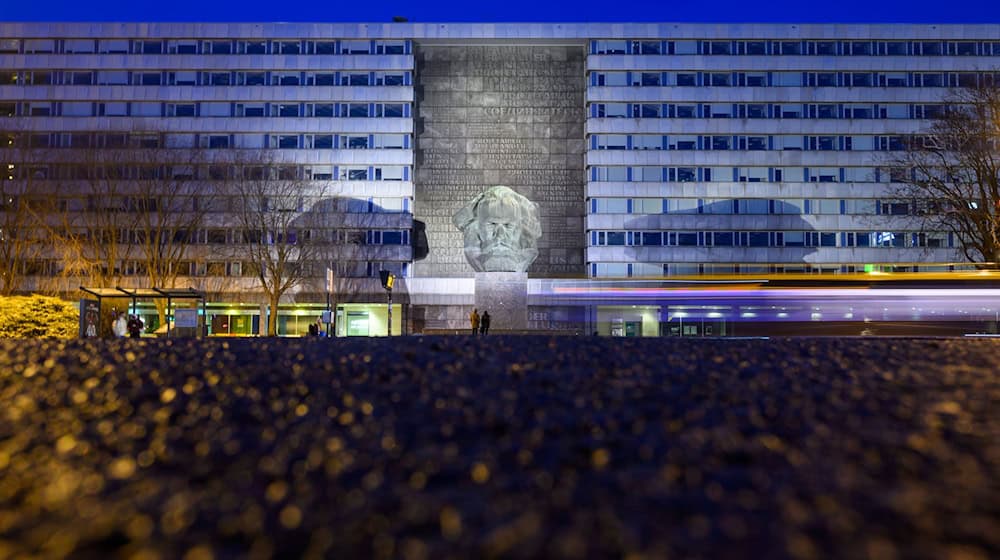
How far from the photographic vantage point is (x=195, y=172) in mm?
78750

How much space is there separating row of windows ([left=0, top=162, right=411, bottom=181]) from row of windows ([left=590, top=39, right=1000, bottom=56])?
98.4 feet

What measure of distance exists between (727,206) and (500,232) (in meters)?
54.2

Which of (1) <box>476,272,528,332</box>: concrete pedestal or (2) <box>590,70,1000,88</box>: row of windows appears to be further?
(2) <box>590,70,1000,88</box>: row of windows

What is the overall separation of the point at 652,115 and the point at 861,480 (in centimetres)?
8524

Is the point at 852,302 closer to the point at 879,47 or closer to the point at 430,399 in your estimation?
the point at 430,399

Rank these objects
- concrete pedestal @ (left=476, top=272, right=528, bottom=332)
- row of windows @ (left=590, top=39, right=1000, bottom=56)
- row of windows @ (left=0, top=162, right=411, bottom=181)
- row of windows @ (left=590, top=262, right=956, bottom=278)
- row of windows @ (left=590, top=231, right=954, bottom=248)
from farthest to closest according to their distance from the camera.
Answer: row of windows @ (left=590, top=39, right=1000, bottom=56), row of windows @ (left=590, top=231, right=954, bottom=248), row of windows @ (left=590, top=262, right=956, bottom=278), row of windows @ (left=0, top=162, right=411, bottom=181), concrete pedestal @ (left=476, top=272, right=528, bottom=332)

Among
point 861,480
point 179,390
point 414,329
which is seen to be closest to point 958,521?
point 861,480

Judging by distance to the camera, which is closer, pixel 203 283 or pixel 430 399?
pixel 430 399

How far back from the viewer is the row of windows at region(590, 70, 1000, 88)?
85125 millimetres

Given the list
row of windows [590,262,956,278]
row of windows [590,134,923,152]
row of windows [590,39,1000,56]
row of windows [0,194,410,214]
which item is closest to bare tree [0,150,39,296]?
row of windows [0,194,410,214]

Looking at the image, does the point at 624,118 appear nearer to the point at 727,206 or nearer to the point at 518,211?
the point at 727,206

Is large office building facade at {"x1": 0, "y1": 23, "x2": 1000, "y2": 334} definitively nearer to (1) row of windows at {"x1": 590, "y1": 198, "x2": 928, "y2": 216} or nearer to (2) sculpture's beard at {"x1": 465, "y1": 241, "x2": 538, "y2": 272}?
(1) row of windows at {"x1": 590, "y1": 198, "x2": 928, "y2": 216}

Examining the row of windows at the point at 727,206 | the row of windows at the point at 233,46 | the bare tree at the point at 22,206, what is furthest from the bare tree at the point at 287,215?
the row of windows at the point at 727,206

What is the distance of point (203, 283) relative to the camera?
3086 inches
